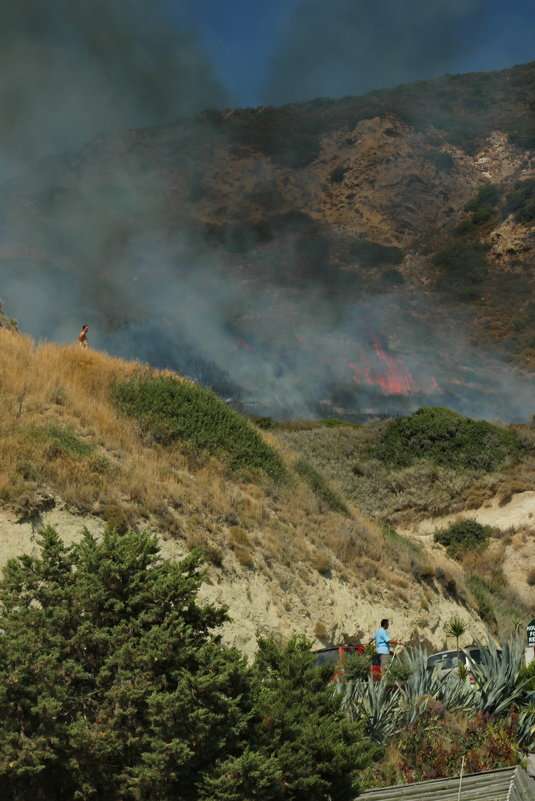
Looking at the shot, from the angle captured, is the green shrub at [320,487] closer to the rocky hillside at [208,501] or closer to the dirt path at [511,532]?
the rocky hillside at [208,501]

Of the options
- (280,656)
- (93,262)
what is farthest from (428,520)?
(93,262)

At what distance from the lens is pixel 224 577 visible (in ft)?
45.0

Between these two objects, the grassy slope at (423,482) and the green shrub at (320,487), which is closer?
the green shrub at (320,487)

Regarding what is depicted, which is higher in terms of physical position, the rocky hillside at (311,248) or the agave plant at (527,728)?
the rocky hillside at (311,248)

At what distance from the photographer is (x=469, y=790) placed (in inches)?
273

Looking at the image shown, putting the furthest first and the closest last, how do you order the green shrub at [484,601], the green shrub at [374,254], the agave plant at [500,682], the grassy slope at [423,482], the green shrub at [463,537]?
the green shrub at [374,254], the grassy slope at [423,482], the green shrub at [463,537], the green shrub at [484,601], the agave plant at [500,682]

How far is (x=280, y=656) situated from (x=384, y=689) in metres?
2.99

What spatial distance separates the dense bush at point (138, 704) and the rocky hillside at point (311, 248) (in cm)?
5805

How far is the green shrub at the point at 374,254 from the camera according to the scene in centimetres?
9389

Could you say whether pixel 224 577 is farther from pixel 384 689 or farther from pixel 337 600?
pixel 384 689

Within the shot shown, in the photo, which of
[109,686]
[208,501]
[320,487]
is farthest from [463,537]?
[109,686]

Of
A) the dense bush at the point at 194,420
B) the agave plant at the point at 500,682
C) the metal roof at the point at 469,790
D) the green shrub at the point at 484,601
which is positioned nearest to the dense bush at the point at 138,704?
the metal roof at the point at 469,790

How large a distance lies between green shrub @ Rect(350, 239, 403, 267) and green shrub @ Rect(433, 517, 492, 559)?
220ft

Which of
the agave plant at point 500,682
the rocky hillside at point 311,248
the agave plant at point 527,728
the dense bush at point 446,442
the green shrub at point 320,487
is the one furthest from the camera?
the rocky hillside at point 311,248
